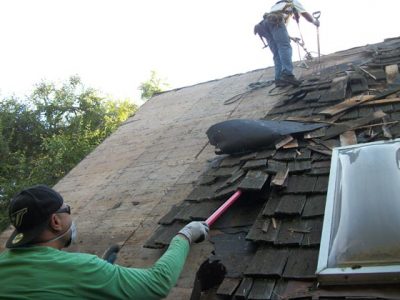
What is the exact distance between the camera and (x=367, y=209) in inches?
77.1

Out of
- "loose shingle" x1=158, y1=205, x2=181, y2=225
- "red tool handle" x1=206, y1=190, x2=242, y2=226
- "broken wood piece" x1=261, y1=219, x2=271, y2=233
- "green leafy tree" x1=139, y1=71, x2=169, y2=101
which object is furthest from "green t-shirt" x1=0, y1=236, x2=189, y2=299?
"green leafy tree" x1=139, y1=71, x2=169, y2=101

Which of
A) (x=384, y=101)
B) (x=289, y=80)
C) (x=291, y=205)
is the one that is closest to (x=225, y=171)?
(x=291, y=205)

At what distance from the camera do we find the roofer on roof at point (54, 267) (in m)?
1.43

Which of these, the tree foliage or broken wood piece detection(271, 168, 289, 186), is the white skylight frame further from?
the tree foliage

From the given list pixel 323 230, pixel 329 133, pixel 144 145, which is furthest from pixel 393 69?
pixel 144 145

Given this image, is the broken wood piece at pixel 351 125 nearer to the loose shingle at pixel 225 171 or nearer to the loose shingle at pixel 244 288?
the loose shingle at pixel 225 171

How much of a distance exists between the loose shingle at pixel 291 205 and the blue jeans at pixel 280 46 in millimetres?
3470

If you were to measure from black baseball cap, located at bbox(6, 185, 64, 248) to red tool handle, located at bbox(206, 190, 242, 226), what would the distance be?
47.6 inches

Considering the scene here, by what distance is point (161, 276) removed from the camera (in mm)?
1654

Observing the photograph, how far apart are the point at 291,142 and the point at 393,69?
1.96 meters

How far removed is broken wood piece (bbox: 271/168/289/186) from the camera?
2645mm

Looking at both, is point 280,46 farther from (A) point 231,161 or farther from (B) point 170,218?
(B) point 170,218

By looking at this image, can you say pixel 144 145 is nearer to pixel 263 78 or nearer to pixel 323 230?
pixel 263 78

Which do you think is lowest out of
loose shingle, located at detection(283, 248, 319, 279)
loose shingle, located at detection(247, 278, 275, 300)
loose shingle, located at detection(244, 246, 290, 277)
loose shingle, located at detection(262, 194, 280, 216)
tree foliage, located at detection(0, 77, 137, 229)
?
tree foliage, located at detection(0, 77, 137, 229)
